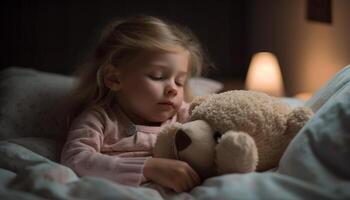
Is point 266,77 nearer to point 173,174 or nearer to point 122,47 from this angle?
point 122,47

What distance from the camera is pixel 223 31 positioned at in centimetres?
261

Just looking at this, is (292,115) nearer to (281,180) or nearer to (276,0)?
(281,180)

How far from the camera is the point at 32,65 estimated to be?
212 centimetres

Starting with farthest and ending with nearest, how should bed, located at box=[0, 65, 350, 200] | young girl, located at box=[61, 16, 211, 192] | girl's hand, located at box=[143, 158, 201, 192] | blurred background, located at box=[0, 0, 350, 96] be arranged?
blurred background, located at box=[0, 0, 350, 96]
young girl, located at box=[61, 16, 211, 192]
girl's hand, located at box=[143, 158, 201, 192]
bed, located at box=[0, 65, 350, 200]

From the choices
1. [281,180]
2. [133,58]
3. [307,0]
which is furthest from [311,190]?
[307,0]

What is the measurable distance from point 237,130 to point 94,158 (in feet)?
1.05

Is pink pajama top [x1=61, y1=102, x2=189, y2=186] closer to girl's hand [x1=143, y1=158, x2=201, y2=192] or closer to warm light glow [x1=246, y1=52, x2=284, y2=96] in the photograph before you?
girl's hand [x1=143, y1=158, x2=201, y2=192]

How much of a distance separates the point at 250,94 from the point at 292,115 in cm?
9

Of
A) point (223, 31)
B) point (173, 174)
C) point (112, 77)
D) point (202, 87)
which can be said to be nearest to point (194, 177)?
point (173, 174)

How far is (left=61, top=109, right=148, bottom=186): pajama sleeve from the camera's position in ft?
2.91

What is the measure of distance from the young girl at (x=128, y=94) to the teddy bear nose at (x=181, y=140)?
0.12 m

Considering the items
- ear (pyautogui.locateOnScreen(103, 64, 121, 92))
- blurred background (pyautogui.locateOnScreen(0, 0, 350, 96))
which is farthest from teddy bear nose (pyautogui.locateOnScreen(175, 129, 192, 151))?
blurred background (pyautogui.locateOnScreen(0, 0, 350, 96))

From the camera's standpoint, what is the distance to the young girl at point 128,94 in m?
1.02

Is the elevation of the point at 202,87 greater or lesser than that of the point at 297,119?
lesser
